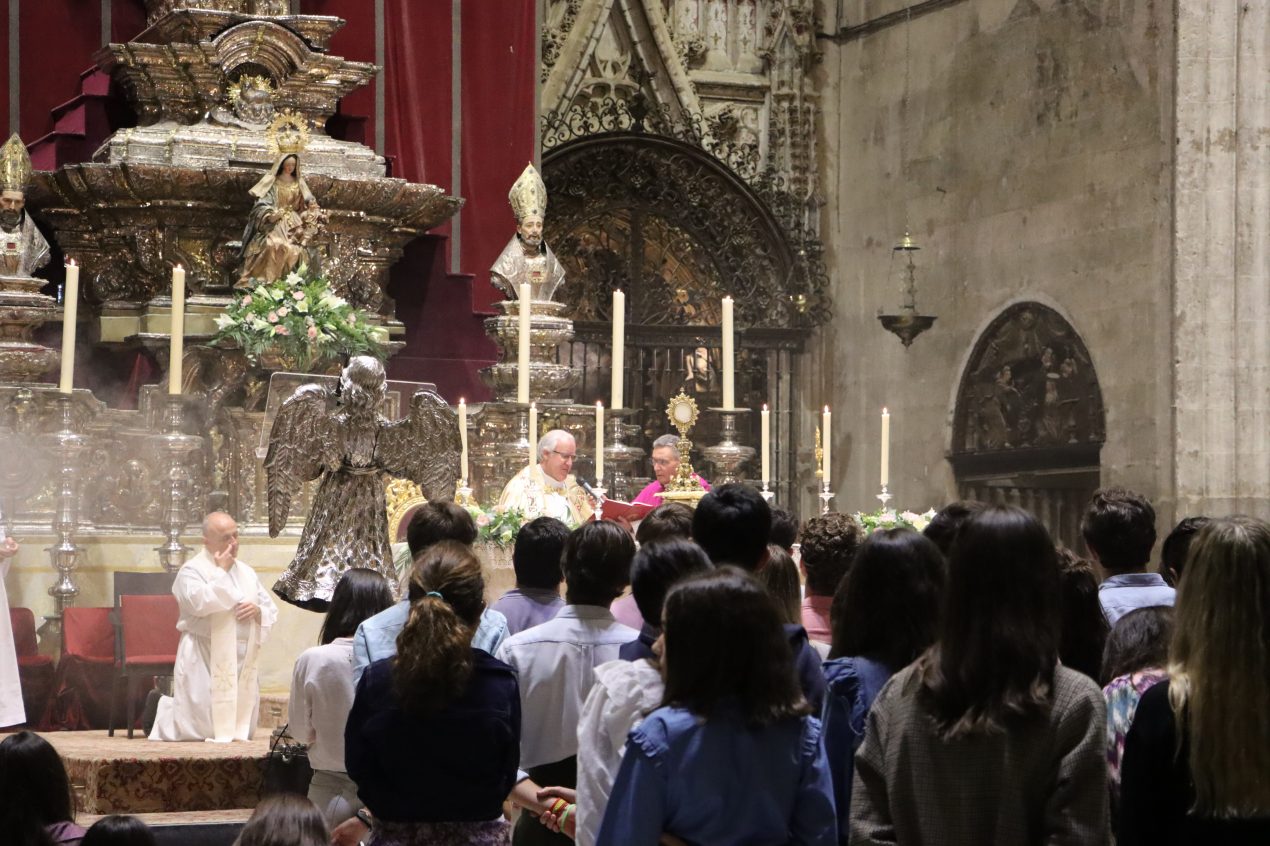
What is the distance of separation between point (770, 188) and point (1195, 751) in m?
14.2

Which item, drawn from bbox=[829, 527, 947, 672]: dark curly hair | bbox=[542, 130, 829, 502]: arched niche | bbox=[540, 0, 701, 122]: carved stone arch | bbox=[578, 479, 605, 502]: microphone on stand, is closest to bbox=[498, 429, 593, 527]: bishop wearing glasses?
bbox=[578, 479, 605, 502]: microphone on stand

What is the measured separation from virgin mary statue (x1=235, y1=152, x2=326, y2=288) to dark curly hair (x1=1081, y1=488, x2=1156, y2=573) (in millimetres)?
5206

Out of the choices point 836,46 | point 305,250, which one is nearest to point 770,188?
point 836,46

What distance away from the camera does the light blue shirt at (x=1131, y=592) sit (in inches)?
211

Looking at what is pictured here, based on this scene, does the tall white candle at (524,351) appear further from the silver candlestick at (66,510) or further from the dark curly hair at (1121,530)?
the dark curly hair at (1121,530)

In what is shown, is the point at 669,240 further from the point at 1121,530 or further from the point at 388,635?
the point at 388,635

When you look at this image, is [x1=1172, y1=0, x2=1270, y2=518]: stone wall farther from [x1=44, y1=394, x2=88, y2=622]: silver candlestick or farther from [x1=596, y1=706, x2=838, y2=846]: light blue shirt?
[x1=596, y1=706, x2=838, y2=846]: light blue shirt

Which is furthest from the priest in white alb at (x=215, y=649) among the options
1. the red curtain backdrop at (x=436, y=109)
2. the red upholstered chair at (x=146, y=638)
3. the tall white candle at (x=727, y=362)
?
the red curtain backdrop at (x=436, y=109)

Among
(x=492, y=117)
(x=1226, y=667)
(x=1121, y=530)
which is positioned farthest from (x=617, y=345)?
(x=1226, y=667)

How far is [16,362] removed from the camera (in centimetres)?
955

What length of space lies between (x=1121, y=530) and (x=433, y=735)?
6.75ft

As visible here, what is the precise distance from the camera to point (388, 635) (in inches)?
204

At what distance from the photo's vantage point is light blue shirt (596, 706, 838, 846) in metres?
3.60

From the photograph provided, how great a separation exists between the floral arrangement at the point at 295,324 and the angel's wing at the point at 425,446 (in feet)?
6.70
